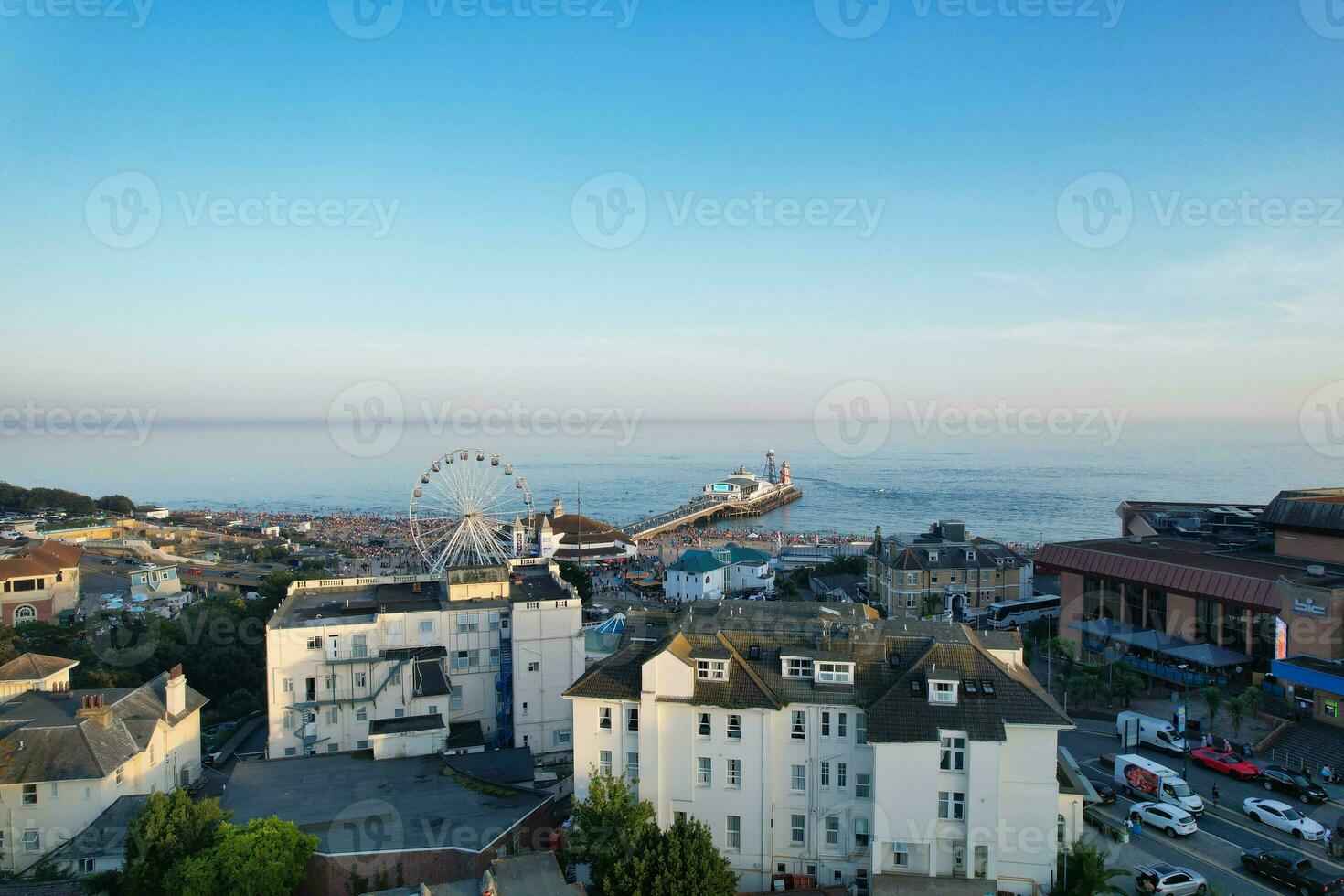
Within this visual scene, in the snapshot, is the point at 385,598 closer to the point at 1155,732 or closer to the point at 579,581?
the point at 579,581

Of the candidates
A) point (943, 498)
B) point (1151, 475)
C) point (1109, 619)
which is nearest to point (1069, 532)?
point (943, 498)

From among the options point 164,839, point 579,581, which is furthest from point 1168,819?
point 579,581

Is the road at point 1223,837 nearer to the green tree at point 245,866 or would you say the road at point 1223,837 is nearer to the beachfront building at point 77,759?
the green tree at point 245,866

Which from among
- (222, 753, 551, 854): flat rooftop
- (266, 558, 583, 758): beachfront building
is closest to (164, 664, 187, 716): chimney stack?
(266, 558, 583, 758): beachfront building

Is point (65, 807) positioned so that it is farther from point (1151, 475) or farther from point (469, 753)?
point (1151, 475)

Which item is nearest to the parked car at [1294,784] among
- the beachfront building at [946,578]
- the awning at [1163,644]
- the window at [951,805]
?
the awning at [1163,644]

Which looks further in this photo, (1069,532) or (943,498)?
(943,498)
